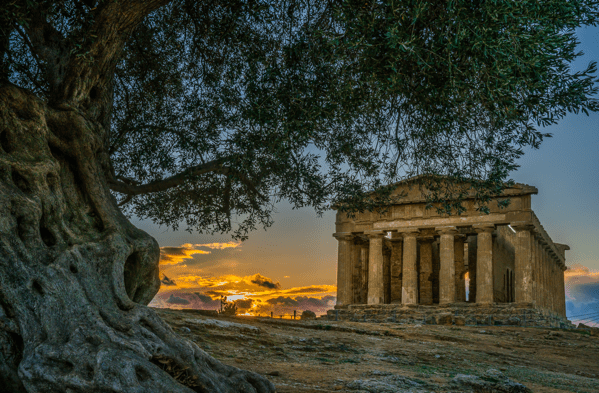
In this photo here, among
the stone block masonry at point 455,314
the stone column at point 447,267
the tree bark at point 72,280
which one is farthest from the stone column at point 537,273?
the tree bark at point 72,280

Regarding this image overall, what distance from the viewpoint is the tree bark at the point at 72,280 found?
405 centimetres

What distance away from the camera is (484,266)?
31.4 m

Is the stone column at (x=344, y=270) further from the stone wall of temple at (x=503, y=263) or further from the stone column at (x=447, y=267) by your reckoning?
the stone wall of temple at (x=503, y=263)

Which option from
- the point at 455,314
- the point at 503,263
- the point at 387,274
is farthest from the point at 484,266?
the point at 387,274

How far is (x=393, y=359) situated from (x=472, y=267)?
30401 mm

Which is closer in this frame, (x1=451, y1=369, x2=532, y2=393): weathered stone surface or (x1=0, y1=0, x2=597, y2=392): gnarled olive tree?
(x1=0, y1=0, x2=597, y2=392): gnarled olive tree

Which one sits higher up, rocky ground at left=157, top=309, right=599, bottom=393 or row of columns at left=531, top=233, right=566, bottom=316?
row of columns at left=531, top=233, right=566, bottom=316

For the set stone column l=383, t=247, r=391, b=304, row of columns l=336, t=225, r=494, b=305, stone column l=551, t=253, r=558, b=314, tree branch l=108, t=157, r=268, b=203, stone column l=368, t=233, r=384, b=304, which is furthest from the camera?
stone column l=551, t=253, r=558, b=314

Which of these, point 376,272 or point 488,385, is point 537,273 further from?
point 488,385

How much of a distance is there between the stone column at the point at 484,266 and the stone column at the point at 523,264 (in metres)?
1.51

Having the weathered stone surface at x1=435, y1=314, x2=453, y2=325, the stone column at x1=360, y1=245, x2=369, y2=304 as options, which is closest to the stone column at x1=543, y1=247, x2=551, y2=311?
the stone column at x1=360, y1=245, x2=369, y2=304

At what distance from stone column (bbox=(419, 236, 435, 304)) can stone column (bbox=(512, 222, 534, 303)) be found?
7047 millimetres

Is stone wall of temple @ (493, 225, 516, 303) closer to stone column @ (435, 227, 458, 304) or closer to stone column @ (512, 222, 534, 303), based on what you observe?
stone column @ (435, 227, 458, 304)

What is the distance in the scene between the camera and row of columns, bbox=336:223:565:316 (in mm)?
30438
